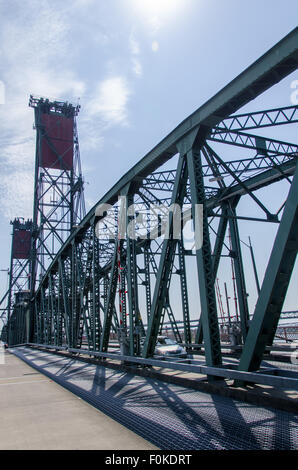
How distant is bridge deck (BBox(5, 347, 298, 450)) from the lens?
3979 millimetres

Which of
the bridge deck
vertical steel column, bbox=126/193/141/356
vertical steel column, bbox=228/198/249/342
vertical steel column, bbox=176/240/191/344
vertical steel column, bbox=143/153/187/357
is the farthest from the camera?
vertical steel column, bbox=176/240/191/344

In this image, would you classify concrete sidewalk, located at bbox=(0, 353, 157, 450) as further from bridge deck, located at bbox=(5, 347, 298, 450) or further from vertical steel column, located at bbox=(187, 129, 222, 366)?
vertical steel column, located at bbox=(187, 129, 222, 366)

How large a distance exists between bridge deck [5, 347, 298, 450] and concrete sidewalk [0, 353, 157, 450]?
0.27 feet

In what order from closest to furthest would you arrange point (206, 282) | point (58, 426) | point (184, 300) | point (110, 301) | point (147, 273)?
1. point (58, 426)
2. point (206, 282)
3. point (110, 301)
4. point (184, 300)
5. point (147, 273)

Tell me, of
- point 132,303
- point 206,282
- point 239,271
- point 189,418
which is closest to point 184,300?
point 239,271

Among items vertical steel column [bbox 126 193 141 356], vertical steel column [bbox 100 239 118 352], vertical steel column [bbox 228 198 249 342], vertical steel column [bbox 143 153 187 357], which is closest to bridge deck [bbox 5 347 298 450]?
vertical steel column [bbox 143 153 187 357]

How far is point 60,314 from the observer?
24.7 metres

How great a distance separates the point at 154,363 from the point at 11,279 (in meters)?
51.5

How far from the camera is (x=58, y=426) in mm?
4941

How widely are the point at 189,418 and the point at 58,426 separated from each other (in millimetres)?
1847

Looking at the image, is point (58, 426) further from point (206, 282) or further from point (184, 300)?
point (184, 300)

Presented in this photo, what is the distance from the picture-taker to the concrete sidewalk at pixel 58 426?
4.10 m

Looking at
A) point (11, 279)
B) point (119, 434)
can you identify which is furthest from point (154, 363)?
point (11, 279)
